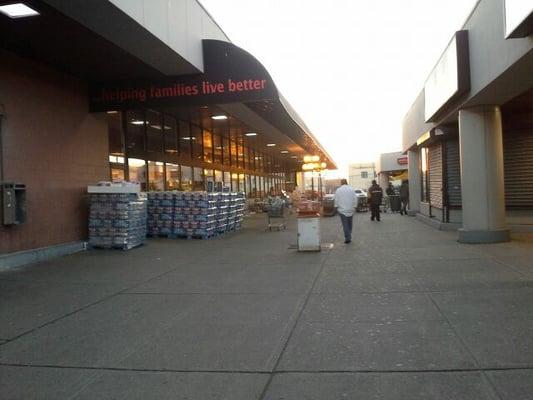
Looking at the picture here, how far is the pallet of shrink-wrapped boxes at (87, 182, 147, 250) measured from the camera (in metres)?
12.8

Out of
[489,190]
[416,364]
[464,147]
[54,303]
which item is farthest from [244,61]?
[416,364]

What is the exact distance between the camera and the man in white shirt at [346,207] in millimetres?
13898

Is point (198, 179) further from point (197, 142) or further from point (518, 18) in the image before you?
point (518, 18)

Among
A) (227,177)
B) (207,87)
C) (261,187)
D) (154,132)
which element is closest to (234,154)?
(227,177)

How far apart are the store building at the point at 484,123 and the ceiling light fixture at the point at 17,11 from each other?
713cm

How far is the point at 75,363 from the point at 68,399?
0.85m

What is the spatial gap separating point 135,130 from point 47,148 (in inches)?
180

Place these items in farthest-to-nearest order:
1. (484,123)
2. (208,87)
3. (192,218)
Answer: (192,218)
(208,87)
(484,123)

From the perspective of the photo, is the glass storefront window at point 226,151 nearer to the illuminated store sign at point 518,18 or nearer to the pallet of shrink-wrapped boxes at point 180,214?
the pallet of shrink-wrapped boxes at point 180,214

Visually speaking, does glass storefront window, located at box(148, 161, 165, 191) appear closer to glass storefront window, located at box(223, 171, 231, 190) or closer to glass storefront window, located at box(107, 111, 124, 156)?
glass storefront window, located at box(107, 111, 124, 156)

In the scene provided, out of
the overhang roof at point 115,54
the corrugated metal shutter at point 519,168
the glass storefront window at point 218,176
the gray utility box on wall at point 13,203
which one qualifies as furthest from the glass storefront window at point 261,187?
Result: the gray utility box on wall at point 13,203

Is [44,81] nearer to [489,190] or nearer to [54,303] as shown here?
[54,303]

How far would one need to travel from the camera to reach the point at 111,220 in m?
12.9

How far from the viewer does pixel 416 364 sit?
4723 millimetres
